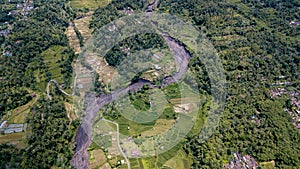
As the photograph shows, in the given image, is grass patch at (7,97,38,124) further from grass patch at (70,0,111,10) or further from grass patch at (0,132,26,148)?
grass patch at (70,0,111,10)

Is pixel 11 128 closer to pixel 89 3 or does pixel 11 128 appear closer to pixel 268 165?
pixel 268 165

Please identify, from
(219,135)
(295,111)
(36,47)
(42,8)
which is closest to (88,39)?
(36,47)

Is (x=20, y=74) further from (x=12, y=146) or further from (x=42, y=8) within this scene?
(x=42, y=8)

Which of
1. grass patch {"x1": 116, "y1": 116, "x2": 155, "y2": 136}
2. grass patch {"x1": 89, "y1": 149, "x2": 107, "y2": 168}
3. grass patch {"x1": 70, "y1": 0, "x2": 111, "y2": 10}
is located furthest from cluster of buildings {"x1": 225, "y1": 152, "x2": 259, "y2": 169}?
grass patch {"x1": 70, "y1": 0, "x2": 111, "y2": 10}

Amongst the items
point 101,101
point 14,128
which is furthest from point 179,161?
point 14,128

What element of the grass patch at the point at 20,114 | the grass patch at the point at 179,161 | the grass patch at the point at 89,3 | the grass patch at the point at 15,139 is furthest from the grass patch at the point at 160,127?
the grass patch at the point at 89,3

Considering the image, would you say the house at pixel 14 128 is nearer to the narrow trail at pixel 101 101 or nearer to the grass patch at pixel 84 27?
the narrow trail at pixel 101 101
